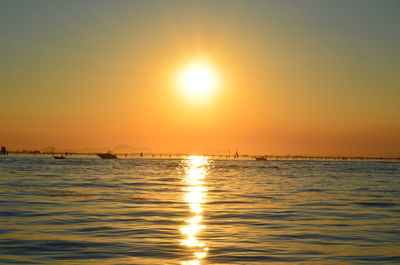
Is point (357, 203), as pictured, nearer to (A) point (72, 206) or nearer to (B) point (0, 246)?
(A) point (72, 206)

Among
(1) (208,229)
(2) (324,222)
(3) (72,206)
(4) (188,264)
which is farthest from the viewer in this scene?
(3) (72,206)

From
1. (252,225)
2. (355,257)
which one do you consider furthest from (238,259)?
(252,225)

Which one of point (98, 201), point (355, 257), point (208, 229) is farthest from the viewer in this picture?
point (98, 201)

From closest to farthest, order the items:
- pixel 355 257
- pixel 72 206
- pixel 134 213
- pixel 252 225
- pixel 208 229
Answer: pixel 355 257, pixel 208 229, pixel 252 225, pixel 134 213, pixel 72 206

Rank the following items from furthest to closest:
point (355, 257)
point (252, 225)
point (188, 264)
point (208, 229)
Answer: point (252, 225), point (208, 229), point (355, 257), point (188, 264)

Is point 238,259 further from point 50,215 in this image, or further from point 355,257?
point 50,215

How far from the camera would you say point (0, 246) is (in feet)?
57.4

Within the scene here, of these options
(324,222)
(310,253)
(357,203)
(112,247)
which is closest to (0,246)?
(112,247)

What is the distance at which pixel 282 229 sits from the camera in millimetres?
22453

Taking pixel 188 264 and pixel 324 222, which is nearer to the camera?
pixel 188 264

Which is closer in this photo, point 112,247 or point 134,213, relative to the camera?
point 112,247

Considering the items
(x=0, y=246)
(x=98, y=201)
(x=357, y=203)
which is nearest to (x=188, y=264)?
(x=0, y=246)

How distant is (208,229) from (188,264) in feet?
23.1

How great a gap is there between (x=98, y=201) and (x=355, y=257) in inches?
823
